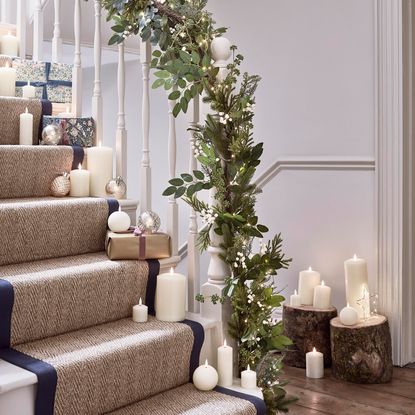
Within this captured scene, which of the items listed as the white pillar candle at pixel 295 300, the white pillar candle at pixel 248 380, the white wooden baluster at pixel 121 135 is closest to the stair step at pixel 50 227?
the white wooden baluster at pixel 121 135

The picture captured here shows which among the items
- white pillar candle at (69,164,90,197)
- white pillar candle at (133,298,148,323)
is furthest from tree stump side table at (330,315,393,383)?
white pillar candle at (69,164,90,197)

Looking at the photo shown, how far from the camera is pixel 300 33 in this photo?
3539 millimetres

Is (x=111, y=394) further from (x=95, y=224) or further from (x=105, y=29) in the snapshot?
(x=105, y=29)

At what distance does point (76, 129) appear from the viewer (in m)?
2.58

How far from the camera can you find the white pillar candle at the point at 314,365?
302 cm

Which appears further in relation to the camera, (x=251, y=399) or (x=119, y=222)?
(x=119, y=222)

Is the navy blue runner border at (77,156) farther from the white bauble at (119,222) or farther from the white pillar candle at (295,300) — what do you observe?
the white pillar candle at (295,300)

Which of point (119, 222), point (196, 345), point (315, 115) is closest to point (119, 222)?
point (119, 222)

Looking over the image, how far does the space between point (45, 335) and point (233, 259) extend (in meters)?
0.65

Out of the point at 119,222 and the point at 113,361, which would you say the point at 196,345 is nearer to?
the point at 113,361

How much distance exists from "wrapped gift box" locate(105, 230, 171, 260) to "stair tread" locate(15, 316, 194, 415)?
8.6 inches

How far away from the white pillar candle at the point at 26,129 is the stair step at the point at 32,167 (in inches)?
4.5

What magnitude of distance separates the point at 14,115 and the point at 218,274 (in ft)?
3.34

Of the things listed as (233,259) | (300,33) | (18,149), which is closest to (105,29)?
(300,33)
